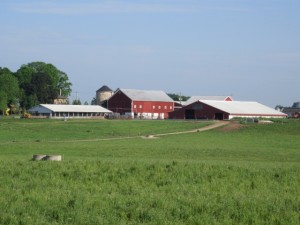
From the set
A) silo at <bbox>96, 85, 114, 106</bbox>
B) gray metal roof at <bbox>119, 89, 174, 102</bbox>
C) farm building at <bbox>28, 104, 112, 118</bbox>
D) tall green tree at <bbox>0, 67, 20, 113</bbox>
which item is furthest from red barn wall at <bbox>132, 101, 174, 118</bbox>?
silo at <bbox>96, 85, 114, 106</bbox>

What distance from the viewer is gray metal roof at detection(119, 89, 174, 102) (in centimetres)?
13900

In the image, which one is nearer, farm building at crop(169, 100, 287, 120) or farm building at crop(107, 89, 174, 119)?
farm building at crop(169, 100, 287, 120)

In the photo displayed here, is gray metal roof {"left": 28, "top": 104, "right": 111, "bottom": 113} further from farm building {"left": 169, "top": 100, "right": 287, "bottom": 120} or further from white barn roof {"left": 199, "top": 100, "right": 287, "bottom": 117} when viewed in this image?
white barn roof {"left": 199, "top": 100, "right": 287, "bottom": 117}

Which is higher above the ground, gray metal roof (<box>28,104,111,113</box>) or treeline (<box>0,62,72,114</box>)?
treeline (<box>0,62,72,114</box>)

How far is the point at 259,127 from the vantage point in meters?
78.8

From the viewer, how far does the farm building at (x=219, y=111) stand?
11638cm

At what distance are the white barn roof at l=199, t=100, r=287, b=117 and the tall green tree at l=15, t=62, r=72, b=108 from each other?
54.8m

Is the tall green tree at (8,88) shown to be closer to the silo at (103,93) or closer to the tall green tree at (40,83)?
the tall green tree at (40,83)

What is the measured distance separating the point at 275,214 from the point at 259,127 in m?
64.9

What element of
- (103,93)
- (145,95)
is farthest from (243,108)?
(103,93)

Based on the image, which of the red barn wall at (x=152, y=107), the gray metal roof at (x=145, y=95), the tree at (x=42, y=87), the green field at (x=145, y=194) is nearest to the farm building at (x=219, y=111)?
the red barn wall at (x=152, y=107)

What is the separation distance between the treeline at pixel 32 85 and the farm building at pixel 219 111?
41.1 m

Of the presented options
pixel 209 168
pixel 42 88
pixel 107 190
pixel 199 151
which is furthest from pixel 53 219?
pixel 42 88

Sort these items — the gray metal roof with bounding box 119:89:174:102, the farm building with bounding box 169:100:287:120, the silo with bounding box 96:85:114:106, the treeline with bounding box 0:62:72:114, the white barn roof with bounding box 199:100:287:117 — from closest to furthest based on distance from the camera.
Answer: the farm building with bounding box 169:100:287:120 → the white barn roof with bounding box 199:100:287:117 → the gray metal roof with bounding box 119:89:174:102 → the treeline with bounding box 0:62:72:114 → the silo with bounding box 96:85:114:106
